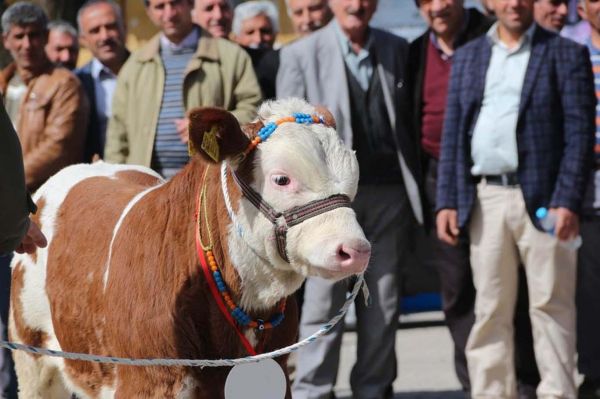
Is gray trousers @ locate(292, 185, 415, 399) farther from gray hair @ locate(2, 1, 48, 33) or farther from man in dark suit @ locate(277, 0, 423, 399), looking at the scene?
gray hair @ locate(2, 1, 48, 33)

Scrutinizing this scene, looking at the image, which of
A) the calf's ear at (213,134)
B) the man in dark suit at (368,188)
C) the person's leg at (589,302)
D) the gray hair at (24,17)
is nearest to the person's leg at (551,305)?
the person's leg at (589,302)

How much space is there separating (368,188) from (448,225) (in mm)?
560

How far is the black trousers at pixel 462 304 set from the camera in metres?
7.93

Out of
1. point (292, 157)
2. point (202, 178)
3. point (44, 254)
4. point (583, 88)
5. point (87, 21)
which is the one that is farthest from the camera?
point (87, 21)

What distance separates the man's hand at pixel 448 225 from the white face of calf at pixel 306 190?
2.63 m

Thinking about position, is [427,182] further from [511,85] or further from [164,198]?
[164,198]

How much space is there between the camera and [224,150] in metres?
5.03

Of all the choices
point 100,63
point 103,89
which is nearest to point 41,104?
point 103,89

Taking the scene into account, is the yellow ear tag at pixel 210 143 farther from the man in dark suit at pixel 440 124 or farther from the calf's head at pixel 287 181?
the man in dark suit at pixel 440 124

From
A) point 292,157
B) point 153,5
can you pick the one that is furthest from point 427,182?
point 292,157

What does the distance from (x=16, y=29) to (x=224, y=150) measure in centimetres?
393

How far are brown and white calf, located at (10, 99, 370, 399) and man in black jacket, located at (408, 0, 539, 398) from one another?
106 inches

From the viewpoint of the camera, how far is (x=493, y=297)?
24.7ft

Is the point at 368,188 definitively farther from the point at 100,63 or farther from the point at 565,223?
the point at 100,63
